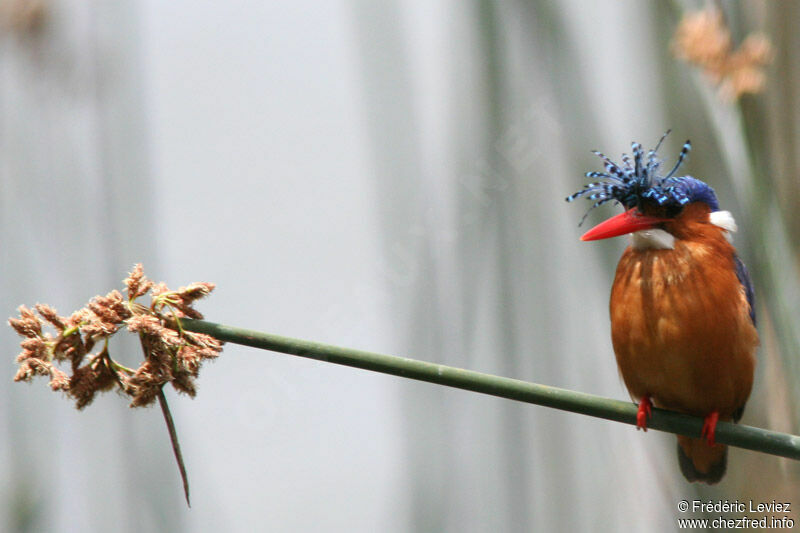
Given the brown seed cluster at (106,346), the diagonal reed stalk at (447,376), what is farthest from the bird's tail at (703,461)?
the brown seed cluster at (106,346)

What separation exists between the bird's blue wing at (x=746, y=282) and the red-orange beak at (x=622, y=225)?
0.24m

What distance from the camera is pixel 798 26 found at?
2.21m

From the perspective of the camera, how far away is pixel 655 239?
203 centimetres

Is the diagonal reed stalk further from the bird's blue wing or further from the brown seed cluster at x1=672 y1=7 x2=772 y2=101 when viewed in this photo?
the bird's blue wing

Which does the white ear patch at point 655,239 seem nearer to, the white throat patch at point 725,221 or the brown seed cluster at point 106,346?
the white throat patch at point 725,221

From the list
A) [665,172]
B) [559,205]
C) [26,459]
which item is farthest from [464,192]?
[26,459]

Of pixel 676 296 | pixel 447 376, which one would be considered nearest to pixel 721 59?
pixel 676 296

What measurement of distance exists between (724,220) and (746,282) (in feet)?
0.58

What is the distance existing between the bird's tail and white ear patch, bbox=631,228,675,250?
0.54 metres

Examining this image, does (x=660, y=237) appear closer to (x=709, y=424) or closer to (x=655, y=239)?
(x=655, y=239)

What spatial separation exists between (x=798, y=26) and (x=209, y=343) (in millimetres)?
1877

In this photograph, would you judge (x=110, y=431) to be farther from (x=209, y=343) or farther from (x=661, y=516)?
(x=661, y=516)

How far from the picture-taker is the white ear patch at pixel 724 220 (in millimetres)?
2092

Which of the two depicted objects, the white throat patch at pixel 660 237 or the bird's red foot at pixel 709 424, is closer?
the bird's red foot at pixel 709 424
